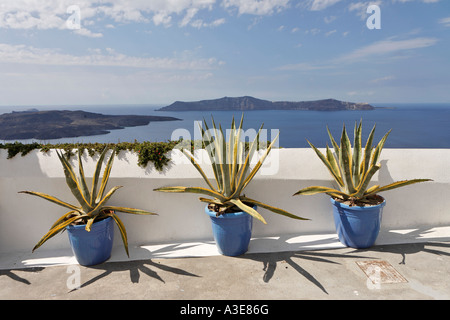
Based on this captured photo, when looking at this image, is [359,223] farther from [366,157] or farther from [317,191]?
[366,157]

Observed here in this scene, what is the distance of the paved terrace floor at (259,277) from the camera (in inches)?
97.9

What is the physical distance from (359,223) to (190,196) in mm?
1902

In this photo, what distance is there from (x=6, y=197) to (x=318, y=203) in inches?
146

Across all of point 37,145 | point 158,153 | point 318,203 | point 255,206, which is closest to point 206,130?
point 158,153

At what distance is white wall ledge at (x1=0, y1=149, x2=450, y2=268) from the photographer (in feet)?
11.4

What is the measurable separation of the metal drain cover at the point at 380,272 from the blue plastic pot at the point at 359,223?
0.30 m

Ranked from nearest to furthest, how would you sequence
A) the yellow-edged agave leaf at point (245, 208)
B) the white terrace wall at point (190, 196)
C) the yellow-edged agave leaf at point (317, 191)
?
the yellow-edged agave leaf at point (245, 208) < the yellow-edged agave leaf at point (317, 191) < the white terrace wall at point (190, 196)

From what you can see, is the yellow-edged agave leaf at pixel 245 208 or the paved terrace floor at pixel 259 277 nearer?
the paved terrace floor at pixel 259 277

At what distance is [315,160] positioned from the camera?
3676 mm

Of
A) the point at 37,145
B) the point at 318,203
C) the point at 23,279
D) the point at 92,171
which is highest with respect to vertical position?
the point at 37,145

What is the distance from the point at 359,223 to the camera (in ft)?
10.3

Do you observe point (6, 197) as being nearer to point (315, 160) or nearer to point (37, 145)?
point (37, 145)

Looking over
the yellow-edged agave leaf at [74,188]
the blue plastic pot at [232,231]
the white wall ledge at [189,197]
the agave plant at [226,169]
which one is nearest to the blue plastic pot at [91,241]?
the yellow-edged agave leaf at [74,188]

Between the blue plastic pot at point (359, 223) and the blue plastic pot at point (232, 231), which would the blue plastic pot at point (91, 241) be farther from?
the blue plastic pot at point (359, 223)
